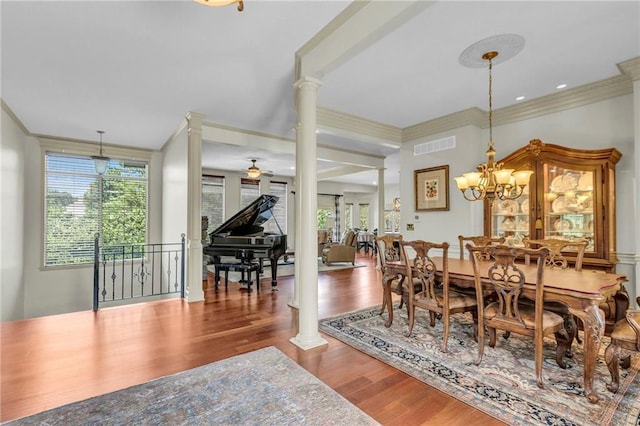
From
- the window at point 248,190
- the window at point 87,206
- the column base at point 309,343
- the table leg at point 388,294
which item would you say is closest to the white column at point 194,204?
the column base at point 309,343

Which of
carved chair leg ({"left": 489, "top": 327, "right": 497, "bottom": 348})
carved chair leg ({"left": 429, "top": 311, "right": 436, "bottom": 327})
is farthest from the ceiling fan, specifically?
carved chair leg ({"left": 489, "top": 327, "right": 497, "bottom": 348})

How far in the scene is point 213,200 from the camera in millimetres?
9227

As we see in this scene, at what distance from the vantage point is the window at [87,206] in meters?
6.14

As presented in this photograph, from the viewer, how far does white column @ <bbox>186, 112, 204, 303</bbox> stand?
4699 mm

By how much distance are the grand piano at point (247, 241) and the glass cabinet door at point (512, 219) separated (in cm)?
362

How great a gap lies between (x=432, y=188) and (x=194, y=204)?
12.9 feet

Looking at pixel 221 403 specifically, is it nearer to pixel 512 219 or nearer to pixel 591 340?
pixel 591 340

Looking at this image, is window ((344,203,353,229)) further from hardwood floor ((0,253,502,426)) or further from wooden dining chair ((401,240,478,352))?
wooden dining chair ((401,240,478,352))

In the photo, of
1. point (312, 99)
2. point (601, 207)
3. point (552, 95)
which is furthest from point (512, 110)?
point (312, 99)

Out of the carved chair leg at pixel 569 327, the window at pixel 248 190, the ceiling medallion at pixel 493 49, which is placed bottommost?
the carved chair leg at pixel 569 327

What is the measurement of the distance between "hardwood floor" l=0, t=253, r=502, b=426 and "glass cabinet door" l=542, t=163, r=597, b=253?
267cm

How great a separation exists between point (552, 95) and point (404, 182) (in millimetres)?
2450

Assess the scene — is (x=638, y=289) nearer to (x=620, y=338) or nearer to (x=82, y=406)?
(x=620, y=338)

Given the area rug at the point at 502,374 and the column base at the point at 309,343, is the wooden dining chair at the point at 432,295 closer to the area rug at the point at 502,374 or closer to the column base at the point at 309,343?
the area rug at the point at 502,374
